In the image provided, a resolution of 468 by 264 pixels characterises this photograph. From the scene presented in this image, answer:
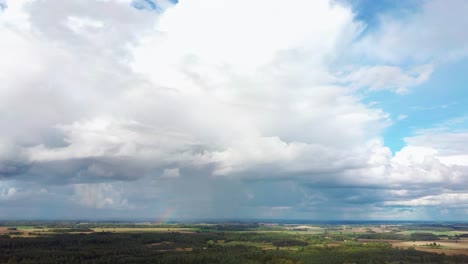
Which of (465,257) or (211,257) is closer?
(465,257)

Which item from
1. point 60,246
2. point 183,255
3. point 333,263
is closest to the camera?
point 333,263

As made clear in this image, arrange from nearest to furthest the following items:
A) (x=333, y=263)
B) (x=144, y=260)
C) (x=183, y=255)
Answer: (x=333, y=263) → (x=144, y=260) → (x=183, y=255)

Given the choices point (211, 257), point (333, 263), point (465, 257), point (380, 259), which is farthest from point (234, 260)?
point (465, 257)

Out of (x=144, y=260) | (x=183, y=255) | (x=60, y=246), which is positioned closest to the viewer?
(x=144, y=260)

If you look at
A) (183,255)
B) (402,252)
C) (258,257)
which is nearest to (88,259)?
(183,255)

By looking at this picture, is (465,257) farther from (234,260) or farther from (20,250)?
(20,250)

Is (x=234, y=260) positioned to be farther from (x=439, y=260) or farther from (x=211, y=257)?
(x=439, y=260)

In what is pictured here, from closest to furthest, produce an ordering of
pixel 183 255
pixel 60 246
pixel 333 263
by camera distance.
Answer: pixel 333 263 < pixel 183 255 < pixel 60 246

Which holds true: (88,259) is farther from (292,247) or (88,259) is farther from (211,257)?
(292,247)

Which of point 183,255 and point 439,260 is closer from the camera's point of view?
point 439,260
